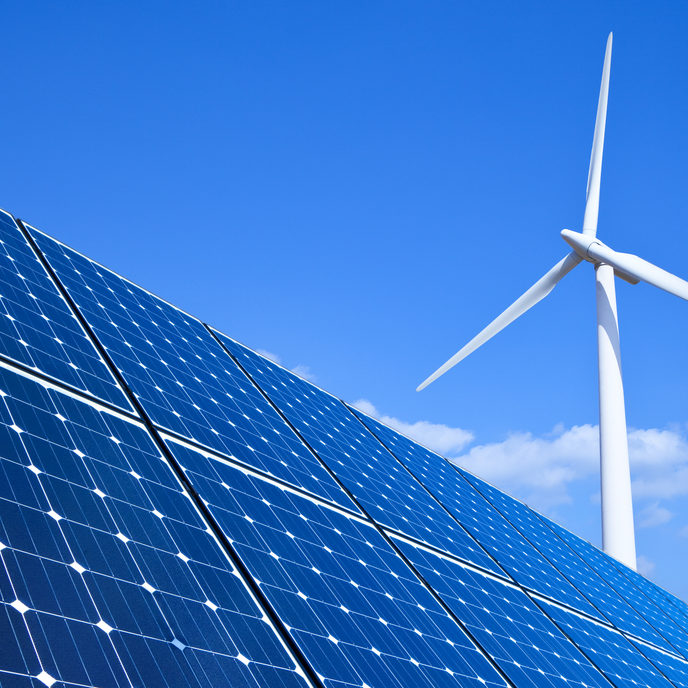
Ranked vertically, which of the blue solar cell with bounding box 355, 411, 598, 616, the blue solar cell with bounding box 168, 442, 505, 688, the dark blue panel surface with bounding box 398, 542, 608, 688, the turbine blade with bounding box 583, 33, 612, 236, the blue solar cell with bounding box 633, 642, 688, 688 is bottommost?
the blue solar cell with bounding box 168, 442, 505, 688

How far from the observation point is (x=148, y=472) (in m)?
13.1

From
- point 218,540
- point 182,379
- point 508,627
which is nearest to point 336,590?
point 218,540

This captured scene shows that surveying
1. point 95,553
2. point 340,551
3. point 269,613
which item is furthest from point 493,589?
point 95,553

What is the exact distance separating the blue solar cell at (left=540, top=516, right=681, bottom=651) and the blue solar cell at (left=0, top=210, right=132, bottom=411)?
1916cm

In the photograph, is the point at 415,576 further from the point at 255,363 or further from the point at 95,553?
the point at 255,363

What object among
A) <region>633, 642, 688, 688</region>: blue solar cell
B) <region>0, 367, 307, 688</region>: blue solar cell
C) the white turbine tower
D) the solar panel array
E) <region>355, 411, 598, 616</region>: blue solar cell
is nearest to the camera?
<region>0, 367, 307, 688</region>: blue solar cell

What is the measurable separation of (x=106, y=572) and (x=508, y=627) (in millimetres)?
11445

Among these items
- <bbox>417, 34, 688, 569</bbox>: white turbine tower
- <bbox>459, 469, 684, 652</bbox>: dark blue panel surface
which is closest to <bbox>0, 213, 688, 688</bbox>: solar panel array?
<bbox>459, 469, 684, 652</bbox>: dark blue panel surface

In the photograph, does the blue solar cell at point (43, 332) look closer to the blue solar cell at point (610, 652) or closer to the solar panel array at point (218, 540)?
the solar panel array at point (218, 540)

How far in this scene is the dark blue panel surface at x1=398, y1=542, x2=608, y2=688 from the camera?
16828 millimetres

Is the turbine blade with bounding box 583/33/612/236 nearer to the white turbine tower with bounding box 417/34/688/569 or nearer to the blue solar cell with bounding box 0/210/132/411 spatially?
the white turbine tower with bounding box 417/34/688/569

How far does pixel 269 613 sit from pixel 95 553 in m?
3.07

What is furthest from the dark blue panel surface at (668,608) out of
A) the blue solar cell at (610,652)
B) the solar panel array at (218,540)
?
the blue solar cell at (610,652)

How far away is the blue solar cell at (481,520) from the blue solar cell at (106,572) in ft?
44.5
